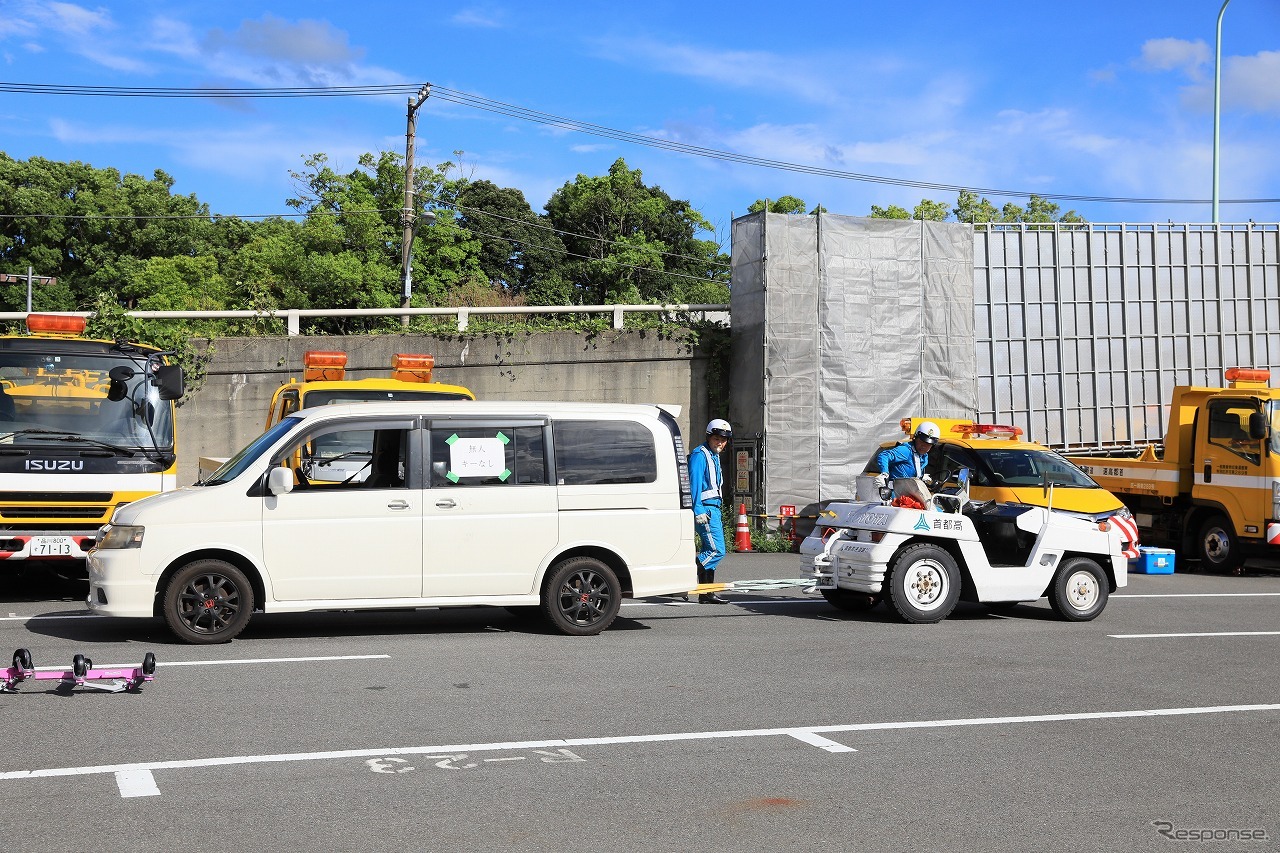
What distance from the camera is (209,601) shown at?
9484mm

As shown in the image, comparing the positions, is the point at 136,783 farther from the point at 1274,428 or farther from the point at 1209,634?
the point at 1274,428

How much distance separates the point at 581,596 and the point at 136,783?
5035 millimetres

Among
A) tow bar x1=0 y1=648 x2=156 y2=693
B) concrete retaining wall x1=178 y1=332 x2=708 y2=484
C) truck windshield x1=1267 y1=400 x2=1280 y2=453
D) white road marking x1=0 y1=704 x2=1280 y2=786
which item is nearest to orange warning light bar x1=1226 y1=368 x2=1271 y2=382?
truck windshield x1=1267 y1=400 x2=1280 y2=453

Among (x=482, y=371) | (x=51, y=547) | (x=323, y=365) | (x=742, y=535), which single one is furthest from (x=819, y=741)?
(x=482, y=371)

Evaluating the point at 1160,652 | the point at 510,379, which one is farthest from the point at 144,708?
the point at 510,379

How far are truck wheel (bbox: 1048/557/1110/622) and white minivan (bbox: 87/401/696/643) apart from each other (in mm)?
3744

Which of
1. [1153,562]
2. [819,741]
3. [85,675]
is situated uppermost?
[1153,562]

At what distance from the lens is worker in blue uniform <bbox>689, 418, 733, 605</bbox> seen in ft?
40.5

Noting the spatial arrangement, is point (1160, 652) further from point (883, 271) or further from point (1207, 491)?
point (883, 271)

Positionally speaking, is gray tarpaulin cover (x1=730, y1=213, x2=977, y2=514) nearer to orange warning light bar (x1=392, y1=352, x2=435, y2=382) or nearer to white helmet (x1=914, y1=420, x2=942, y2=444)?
orange warning light bar (x1=392, y1=352, x2=435, y2=382)

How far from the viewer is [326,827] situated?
16.9 feet

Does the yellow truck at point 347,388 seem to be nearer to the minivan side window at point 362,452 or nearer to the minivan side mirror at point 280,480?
the minivan side window at point 362,452

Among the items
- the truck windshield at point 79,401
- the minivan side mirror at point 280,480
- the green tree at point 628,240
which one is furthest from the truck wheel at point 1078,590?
the green tree at point 628,240

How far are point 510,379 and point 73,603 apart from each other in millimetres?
9831
